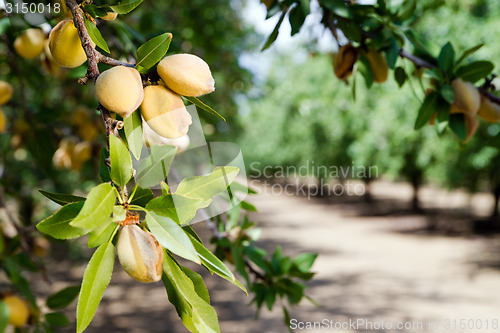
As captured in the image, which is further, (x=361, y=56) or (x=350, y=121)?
(x=350, y=121)

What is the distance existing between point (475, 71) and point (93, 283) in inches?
35.5

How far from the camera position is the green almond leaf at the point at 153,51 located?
473 millimetres

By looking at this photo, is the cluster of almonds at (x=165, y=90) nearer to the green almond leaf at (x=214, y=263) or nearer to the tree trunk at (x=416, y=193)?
the green almond leaf at (x=214, y=263)

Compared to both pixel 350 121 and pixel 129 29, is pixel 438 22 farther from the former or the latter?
pixel 129 29

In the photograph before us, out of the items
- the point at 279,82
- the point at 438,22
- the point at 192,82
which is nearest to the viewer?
the point at 192,82

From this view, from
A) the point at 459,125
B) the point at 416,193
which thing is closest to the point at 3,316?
the point at 459,125

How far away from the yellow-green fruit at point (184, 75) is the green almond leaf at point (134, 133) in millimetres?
58

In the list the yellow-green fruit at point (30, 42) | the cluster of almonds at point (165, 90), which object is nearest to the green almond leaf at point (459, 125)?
the cluster of almonds at point (165, 90)

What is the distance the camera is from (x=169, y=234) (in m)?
0.40

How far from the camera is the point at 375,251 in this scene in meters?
6.54

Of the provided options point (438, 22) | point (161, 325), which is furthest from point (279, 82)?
point (161, 325)

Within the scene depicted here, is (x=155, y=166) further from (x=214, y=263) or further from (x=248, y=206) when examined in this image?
(x=248, y=206)

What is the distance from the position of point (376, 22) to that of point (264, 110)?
13227mm

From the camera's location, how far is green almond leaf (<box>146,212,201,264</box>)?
0.38 metres
